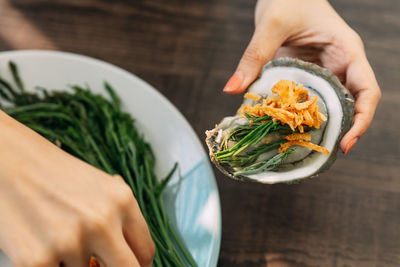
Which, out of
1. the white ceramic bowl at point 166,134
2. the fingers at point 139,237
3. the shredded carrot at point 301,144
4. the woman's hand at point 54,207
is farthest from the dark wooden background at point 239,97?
the woman's hand at point 54,207

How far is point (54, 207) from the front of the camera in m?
0.44

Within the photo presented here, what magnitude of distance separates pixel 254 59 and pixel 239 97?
23 cm

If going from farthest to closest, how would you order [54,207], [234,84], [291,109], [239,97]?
1. [239,97]
2. [234,84]
3. [291,109]
4. [54,207]

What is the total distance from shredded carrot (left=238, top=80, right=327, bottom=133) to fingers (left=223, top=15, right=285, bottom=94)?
0.11m

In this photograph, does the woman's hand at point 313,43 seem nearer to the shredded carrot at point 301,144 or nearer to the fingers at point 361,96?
the fingers at point 361,96

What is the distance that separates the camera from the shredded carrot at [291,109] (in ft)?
2.21

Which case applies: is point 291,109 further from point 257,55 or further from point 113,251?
point 113,251

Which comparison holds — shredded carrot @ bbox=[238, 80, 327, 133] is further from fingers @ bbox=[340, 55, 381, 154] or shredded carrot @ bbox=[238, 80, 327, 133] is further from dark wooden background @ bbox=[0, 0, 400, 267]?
dark wooden background @ bbox=[0, 0, 400, 267]

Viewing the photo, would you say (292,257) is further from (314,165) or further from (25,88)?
(25,88)

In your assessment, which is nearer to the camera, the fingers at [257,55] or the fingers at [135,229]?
the fingers at [135,229]

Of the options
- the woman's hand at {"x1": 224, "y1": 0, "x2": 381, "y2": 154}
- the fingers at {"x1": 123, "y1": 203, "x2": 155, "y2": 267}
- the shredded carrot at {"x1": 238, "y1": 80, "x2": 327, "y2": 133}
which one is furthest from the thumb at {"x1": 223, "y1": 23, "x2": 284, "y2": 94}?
the fingers at {"x1": 123, "y1": 203, "x2": 155, "y2": 267}

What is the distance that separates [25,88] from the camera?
0.93m

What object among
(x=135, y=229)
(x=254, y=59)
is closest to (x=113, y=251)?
(x=135, y=229)

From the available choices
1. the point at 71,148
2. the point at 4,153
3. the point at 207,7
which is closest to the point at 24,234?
the point at 4,153
